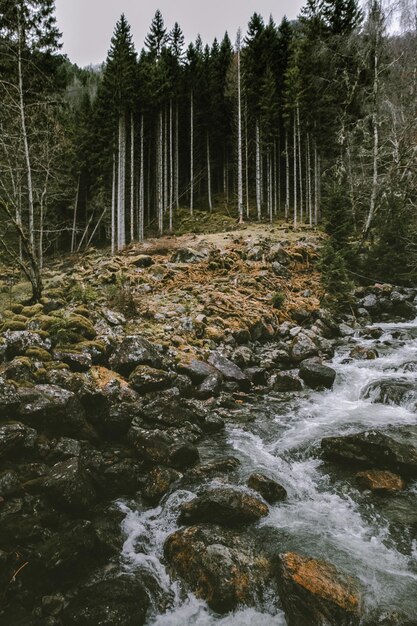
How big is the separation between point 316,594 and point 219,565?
1149 millimetres

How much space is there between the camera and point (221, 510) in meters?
5.24

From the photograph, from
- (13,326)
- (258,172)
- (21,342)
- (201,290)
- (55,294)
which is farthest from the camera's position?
(258,172)

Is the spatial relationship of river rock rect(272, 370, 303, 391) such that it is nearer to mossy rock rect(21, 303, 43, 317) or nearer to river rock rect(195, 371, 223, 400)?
river rock rect(195, 371, 223, 400)

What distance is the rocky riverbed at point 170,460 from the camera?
13.8ft

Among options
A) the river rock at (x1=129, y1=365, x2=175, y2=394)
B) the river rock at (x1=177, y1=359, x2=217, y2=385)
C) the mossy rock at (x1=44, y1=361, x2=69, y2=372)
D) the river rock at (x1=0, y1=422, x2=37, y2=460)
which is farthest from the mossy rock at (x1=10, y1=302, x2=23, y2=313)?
the river rock at (x1=0, y1=422, x2=37, y2=460)

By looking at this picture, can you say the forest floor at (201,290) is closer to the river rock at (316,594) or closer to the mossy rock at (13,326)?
the mossy rock at (13,326)

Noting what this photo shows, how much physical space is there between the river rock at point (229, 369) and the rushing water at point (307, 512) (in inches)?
26.9

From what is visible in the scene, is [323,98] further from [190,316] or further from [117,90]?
[190,316]

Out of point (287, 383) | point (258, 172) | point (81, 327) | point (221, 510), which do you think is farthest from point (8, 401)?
point (258, 172)

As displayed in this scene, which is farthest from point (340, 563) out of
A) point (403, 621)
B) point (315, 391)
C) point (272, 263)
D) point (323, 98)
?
point (323, 98)

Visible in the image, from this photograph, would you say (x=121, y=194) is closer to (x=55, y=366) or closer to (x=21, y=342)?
(x=21, y=342)

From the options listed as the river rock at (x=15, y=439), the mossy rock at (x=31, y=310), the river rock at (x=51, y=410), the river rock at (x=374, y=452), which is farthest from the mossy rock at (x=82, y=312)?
the river rock at (x=374, y=452)

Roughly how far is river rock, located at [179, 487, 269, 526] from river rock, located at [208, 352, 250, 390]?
14.7 feet

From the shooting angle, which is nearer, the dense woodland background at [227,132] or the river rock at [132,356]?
the river rock at [132,356]
